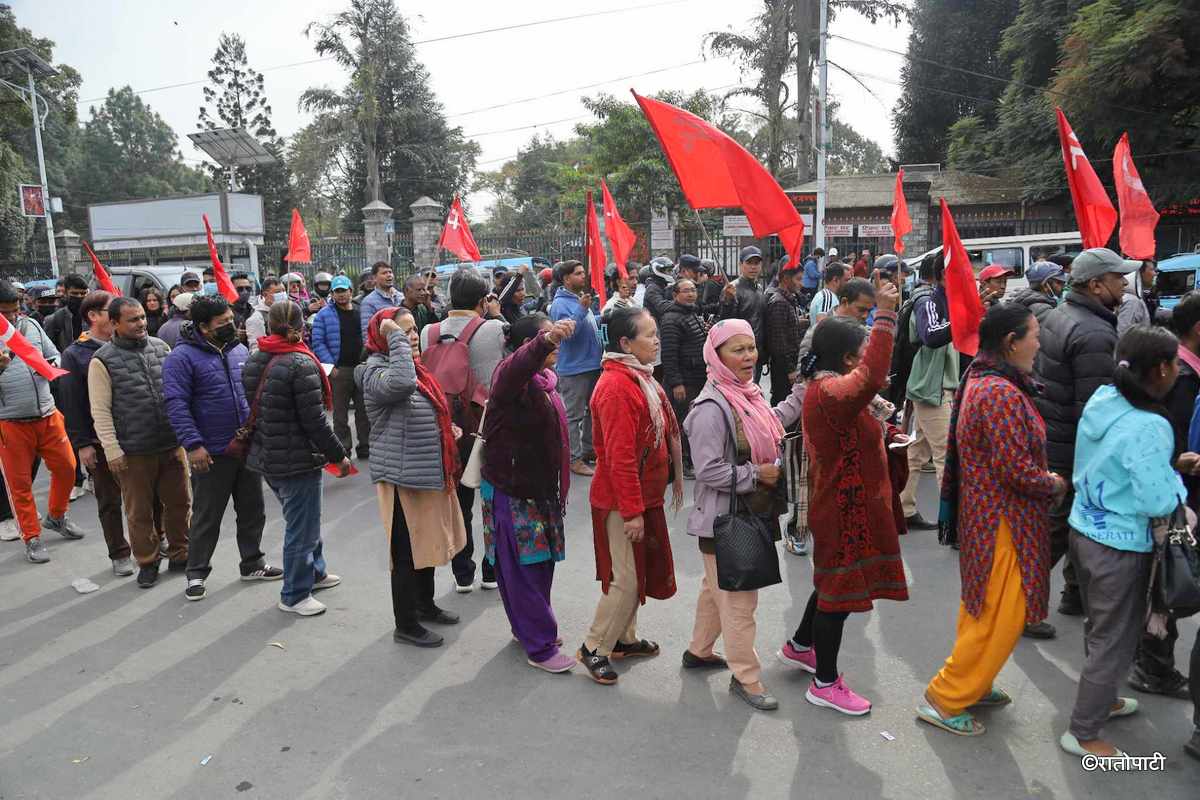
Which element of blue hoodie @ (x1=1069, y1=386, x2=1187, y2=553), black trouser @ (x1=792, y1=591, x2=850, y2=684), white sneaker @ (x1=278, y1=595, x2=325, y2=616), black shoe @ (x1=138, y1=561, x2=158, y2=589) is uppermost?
blue hoodie @ (x1=1069, y1=386, x2=1187, y2=553)

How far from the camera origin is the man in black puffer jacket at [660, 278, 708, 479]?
22.6ft

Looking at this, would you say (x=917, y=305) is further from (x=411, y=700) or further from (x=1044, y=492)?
(x=411, y=700)

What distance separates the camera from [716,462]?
339cm

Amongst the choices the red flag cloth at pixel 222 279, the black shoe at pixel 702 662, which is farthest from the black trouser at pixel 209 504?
the red flag cloth at pixel 222 279

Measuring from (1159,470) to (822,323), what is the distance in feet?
4.15

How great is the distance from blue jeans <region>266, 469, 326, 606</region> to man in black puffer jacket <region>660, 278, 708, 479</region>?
10.7 ft

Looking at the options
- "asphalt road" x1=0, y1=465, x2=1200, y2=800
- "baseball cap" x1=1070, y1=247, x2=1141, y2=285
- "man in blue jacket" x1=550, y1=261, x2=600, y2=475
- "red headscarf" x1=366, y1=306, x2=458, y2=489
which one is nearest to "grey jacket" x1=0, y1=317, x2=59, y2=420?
"asphalt road" x1=0, y1=465, x2=1200, y2=800

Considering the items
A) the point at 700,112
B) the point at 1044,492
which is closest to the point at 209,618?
the point at 1044,492

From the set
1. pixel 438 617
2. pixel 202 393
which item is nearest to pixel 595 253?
pixel 202 393

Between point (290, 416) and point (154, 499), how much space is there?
1.59m

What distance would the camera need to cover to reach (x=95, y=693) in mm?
3852

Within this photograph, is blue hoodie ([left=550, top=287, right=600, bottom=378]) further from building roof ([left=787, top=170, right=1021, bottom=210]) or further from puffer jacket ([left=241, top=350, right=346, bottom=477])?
building roof ([left=787, top=170, right=1021, bottom=210])

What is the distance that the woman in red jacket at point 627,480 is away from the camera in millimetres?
3516

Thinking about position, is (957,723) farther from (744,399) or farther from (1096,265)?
(1096,265)
